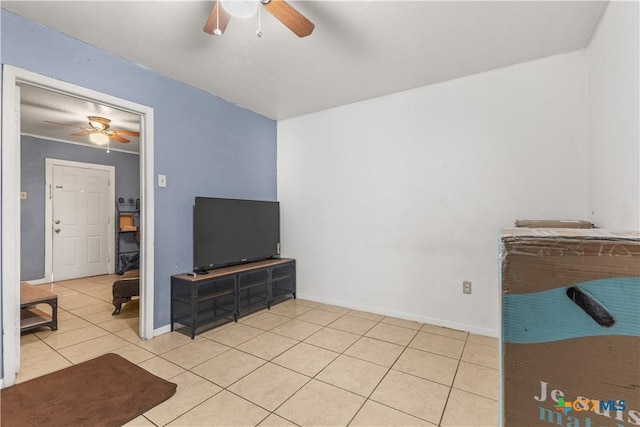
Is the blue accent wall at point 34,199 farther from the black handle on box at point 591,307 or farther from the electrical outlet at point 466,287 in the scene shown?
the black handle on box at point 591,307

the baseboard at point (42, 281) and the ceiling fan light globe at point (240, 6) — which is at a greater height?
the ceiling fan light globe at point (240, 6)

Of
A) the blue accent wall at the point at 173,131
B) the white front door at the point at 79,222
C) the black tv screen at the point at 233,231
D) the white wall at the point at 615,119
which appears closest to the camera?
the white wall at the point at 615,119

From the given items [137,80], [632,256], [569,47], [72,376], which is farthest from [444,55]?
[72,376]

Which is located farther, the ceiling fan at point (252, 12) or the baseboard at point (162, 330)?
the baseboard at point (162, 330)

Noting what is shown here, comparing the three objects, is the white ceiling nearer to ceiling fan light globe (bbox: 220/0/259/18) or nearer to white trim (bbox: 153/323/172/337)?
ceiling fan light globe (bbox: 220/0/259/18)

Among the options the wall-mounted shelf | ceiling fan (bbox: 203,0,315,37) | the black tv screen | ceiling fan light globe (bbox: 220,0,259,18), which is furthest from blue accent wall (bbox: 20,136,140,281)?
ceiling fan light globe (bbox: 220,0,259,18)

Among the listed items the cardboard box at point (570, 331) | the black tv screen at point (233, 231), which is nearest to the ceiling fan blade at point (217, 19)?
the black tv screen at point (233, 231)

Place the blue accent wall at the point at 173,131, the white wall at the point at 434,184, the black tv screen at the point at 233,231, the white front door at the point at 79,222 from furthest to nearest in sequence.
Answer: the white front door at the point at 79,222 → the black tv screen at the point at 233,231 → the white wall at the point at 434,184 → the blue accent wall at the point at 173,131

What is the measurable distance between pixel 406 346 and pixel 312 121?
2.95m

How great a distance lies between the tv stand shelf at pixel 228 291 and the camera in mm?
2844

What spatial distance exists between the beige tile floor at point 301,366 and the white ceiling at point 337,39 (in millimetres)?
2561

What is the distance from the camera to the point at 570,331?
0.65 meters

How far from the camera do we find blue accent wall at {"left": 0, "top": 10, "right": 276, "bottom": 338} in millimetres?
2133

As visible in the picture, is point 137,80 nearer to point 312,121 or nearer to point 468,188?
point 312,121
